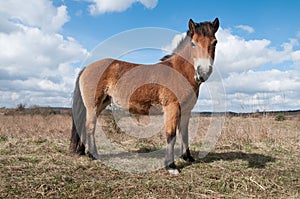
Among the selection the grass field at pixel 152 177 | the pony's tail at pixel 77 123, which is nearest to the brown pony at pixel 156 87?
the pony's tail at pixel 77 123

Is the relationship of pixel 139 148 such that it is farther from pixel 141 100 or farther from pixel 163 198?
pixel 163 198

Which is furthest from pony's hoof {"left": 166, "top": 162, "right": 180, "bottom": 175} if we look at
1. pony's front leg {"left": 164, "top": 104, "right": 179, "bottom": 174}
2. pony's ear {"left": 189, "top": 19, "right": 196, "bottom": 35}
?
pony's ear {"left": 189, "top": 19, "right": 196, "bottom": 35}

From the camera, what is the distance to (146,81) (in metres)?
5.10

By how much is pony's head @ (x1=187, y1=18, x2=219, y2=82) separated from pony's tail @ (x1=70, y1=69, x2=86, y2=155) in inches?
114

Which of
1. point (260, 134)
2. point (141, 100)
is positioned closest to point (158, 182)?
point (141, 100)

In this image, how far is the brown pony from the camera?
4336 millimetres

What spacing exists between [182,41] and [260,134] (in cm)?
434

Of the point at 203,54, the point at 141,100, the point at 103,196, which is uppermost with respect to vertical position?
the point at 203,54

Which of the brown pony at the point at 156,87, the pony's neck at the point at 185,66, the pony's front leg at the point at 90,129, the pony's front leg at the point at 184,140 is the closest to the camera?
the brown pony at the point at 156,87

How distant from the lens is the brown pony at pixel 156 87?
434 centimetres

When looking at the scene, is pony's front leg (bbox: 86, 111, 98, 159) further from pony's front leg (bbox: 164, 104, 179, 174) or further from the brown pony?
pony's front leg (bbox: 164, 104, 179, 174)

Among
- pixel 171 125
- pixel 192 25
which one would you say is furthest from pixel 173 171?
pixel 192 25

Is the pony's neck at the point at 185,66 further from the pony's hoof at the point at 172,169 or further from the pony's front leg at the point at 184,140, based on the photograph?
the pony's hoof at the point at 172,169

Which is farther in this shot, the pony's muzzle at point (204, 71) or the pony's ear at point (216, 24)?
the pony's ear at point (216, 24)
